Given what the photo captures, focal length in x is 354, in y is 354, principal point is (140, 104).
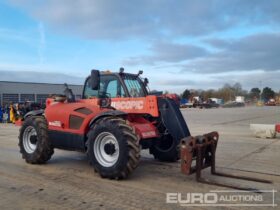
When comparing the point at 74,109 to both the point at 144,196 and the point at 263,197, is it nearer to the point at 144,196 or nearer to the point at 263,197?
the point at 144,196

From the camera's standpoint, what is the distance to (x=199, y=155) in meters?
6.74

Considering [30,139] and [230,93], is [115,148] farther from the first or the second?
[230,93]

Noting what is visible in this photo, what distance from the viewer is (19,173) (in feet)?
25.5

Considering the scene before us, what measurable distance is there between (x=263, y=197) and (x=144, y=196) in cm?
199

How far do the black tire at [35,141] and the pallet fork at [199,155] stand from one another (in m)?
3.70

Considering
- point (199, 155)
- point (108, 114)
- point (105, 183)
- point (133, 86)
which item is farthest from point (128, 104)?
point (199, 155)

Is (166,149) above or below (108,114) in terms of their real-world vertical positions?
below

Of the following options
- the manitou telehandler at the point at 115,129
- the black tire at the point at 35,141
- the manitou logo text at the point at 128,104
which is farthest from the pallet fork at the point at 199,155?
the black tire at the point at 35,141

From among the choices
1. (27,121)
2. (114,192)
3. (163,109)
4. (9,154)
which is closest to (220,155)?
(163,109)

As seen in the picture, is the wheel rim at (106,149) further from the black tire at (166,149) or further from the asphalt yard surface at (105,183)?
the black tire at (166,149)

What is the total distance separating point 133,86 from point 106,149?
82.9 inches

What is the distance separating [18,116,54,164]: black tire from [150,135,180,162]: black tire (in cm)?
260

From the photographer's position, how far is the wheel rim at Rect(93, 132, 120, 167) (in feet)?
23.5

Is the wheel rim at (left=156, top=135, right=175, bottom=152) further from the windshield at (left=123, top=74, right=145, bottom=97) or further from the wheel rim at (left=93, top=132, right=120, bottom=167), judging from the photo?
the wheel rim at (left=93, top=132, right=120, bottom=167)
